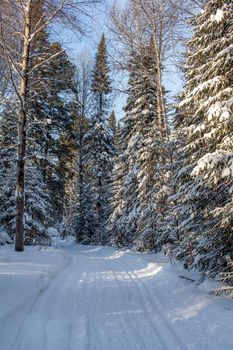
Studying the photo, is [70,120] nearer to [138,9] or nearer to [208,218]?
[138,9]

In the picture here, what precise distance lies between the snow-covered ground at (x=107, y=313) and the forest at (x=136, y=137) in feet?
3.22

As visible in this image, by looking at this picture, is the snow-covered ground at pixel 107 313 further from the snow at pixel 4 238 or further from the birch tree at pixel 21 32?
the snow at pixel 4 238

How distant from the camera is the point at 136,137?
23.2 m

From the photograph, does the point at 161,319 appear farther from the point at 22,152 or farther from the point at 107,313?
the point at 22,152

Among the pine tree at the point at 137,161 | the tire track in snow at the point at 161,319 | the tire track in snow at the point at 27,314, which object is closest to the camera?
the tire track in snow at the point at 27,314

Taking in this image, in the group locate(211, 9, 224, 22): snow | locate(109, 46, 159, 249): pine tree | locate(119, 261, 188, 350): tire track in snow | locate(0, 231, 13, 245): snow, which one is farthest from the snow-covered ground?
locate(109, 46, 159, 249): pine tree

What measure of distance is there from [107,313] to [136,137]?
17.5 meters

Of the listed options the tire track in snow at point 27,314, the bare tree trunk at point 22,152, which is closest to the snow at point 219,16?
the tire track in snow at point 27,314

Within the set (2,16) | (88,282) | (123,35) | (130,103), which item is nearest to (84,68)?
(130,103)

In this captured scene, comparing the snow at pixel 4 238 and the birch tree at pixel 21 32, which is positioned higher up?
the birch tree at pixel 21 32

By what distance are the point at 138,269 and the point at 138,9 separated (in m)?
11.1

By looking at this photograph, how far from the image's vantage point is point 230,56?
7527 millimetres

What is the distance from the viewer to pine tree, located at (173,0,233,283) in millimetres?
7266

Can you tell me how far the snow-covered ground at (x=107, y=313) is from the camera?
16.2 feet
